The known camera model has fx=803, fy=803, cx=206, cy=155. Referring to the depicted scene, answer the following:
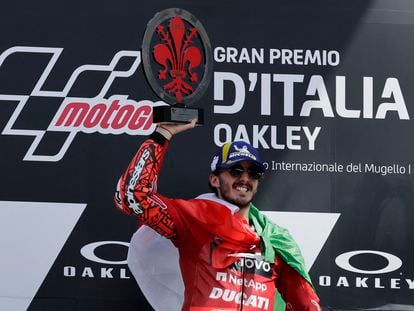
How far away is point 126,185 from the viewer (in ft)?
9.14

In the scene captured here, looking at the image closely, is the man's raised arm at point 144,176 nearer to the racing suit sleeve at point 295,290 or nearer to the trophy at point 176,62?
the trophy at point 176,62

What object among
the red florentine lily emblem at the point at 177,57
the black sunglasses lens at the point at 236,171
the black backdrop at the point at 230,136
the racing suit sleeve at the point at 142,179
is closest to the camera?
the racing suit sleeve at the point at 142,179

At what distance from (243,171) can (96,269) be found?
0.90m

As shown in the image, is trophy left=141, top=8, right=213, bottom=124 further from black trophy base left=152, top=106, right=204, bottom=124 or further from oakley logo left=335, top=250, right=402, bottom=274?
oakley logo left=335, top=250, right=402, bottom=274

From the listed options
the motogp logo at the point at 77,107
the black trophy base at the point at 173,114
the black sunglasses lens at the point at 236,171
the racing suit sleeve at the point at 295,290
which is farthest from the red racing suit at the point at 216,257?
the motogp logo at the point at 77,107

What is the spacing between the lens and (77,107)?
11.6ft

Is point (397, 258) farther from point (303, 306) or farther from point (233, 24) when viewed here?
point (233, 24)

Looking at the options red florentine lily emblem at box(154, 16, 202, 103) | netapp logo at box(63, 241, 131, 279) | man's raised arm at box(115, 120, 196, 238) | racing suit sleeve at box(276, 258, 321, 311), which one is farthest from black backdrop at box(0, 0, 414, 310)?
man's raised arm at box(115, 120, 196, 238)

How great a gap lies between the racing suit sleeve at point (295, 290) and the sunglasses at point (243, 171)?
0.36 metres

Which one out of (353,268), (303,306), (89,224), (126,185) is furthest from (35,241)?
(353,268)

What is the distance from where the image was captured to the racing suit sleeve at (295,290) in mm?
3163

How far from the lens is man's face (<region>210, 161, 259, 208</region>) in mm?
3066

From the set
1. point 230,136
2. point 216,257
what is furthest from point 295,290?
point 230,136

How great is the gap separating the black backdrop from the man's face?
20.1 inches
